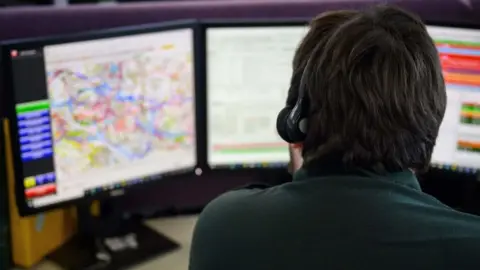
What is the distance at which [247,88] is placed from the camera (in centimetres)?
168

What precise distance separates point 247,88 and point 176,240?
1.22ft

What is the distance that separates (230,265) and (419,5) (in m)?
0.99

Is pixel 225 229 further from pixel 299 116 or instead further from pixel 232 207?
pixel 299 116

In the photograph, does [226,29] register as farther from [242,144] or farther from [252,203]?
[252,203]

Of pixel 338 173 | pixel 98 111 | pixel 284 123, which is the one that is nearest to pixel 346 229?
pixel 338 173

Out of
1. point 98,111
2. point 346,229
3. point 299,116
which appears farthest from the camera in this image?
point 98,111

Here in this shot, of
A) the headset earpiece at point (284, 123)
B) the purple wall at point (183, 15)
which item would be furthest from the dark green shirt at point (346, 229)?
the purple wall at point (183, 15)

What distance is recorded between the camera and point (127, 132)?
1.61 metres

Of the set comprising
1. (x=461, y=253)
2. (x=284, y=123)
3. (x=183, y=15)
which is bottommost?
(x=461, y=253)

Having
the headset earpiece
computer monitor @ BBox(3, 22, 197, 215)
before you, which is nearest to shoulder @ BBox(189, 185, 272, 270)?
the headset earpiece

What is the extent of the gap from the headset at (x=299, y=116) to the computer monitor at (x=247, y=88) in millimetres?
507

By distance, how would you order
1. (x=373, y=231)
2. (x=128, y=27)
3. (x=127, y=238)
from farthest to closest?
(x=127, y=238), (x=128, y=27), (x=373, y=231)

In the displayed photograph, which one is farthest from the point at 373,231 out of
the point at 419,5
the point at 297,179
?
the point at 419,5

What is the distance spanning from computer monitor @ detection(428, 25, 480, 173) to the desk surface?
0.58 metres
